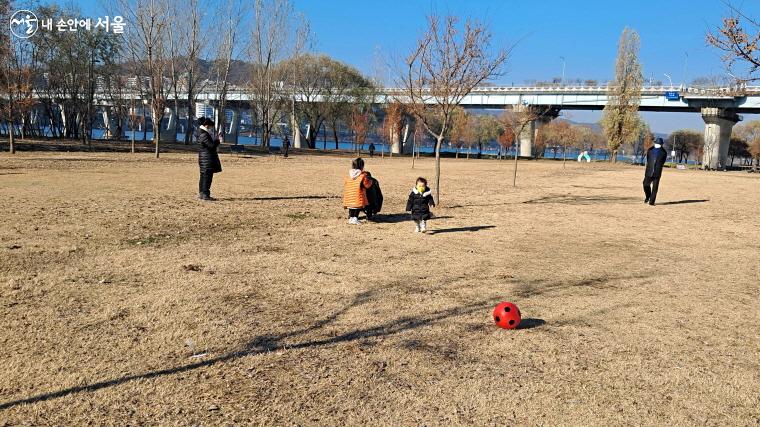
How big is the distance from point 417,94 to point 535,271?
25.6ft

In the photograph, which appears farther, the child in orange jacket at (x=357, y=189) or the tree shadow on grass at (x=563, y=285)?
the child in orange jacket at (x=357, y=189)

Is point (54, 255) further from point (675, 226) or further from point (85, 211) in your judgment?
point (675, 226)

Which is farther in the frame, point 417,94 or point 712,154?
point 712,154

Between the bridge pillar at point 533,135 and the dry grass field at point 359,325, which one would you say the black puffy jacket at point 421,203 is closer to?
the dry grass field at point 359,325

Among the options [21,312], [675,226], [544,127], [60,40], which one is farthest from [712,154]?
[21,312]

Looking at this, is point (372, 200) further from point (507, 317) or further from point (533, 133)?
point (533, 133)

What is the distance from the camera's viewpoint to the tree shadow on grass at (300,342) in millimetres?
3352

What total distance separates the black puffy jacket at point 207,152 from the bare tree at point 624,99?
178ft

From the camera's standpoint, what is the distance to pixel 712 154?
6238 centimetres

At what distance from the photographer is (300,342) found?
13.9 ft

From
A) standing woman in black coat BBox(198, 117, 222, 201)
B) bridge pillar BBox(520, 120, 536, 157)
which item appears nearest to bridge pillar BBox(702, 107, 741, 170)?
bridge pillar BBox(520, 120, 536, 157)

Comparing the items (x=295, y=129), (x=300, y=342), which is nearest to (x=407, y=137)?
(x=295, y=129)

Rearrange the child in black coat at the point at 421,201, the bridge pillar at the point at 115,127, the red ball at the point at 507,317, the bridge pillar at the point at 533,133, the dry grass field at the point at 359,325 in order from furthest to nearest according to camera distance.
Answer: the bridge pillar at the point at 533,133 < the bridge pillar at the point at 115,127 < the child in black coat at the point at 421,201 < the red ball at the point at 507,317 < the dry grass field at the point at 359,325

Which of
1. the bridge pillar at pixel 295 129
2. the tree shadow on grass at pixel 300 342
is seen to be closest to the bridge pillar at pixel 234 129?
the bridge pillar at pixel 295 129
